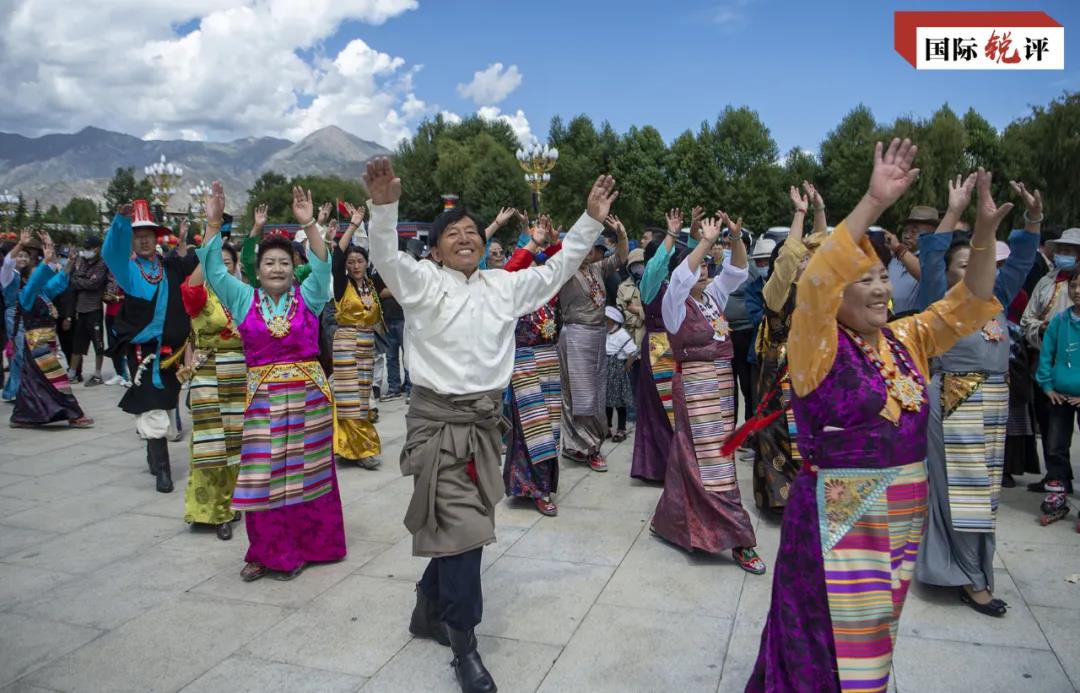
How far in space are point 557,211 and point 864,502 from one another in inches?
1664

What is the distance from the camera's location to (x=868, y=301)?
8.09ft

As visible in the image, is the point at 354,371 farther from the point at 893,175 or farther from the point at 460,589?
the point at 893,175

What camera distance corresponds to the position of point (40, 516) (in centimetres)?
575

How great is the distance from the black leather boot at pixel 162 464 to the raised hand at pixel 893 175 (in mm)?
5887

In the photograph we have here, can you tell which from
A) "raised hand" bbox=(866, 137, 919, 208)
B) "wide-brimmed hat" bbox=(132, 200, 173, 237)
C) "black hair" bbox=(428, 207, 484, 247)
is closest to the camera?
"raised hand" bbox=(866, 137, 919, 208)

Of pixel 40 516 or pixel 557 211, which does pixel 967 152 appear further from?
pixel 40 516

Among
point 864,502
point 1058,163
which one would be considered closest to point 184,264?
point 864,502

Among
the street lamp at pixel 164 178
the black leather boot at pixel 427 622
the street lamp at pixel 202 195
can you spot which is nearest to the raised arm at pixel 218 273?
the street lamp at pixel 202 195

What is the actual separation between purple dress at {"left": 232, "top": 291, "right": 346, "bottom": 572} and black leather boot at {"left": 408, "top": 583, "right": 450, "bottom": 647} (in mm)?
1170

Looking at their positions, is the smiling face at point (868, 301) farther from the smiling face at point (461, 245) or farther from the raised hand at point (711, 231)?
the raised hand at point (711, 231)

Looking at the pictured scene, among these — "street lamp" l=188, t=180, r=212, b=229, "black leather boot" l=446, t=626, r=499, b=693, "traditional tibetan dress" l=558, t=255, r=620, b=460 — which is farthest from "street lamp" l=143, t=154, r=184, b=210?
"black leather boot" l=446, t=626, r=499, b=693

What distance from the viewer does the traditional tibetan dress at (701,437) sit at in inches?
181

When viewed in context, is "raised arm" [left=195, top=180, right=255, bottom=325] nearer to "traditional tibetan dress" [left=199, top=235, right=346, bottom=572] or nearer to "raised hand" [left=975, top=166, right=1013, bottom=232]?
"traditional tibetan dress" [left=199, top=235, right=346, bottom=572]

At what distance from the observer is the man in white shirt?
3.24 metres
